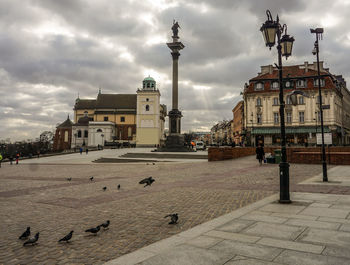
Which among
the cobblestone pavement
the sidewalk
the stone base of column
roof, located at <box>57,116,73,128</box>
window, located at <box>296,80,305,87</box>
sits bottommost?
the cobblestone pavement

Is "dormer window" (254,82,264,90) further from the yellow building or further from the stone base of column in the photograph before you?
the yellow building

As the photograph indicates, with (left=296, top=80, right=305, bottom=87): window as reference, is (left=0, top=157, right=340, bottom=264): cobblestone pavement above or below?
below

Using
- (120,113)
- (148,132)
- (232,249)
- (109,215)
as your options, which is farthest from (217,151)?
(120,113)

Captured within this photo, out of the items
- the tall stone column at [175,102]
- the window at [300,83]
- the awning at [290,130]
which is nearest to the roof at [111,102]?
the awning at [290,130]

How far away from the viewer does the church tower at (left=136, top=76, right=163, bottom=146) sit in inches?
3273

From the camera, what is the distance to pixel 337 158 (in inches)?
832

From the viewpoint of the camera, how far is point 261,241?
472cm

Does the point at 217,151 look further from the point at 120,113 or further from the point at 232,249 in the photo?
the point at 120,113

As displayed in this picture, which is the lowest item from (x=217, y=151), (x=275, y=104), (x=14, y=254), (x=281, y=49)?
(x=14, y=254)

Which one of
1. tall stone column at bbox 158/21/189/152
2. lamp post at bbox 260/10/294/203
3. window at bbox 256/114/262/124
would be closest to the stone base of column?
tall stone column at bbox 158/21/189/152

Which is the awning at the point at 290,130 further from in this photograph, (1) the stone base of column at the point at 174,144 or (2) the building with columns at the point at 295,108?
(1) the stone base of column at the point at 174,144

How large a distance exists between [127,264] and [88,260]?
29.3 inches

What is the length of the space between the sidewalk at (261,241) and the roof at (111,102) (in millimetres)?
88498

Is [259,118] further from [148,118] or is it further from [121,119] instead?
[121,119]
